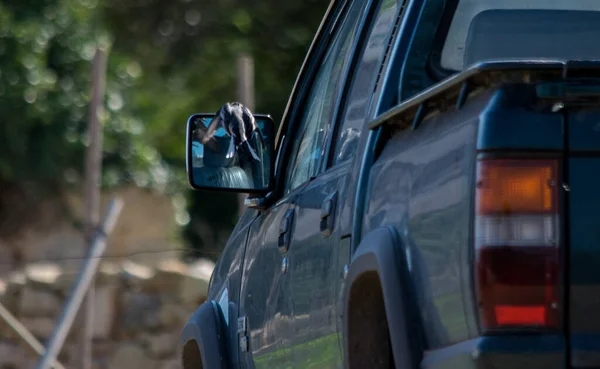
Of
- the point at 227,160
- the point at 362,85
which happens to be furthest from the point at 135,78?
the point at 362,85

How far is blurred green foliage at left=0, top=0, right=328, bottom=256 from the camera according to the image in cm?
1569

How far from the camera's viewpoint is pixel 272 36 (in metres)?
24.3

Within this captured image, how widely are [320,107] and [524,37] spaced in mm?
1046

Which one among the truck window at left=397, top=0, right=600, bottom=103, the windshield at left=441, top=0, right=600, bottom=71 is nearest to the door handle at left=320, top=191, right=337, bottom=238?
the truck window at left=397, top=0, right=600, bottom=103

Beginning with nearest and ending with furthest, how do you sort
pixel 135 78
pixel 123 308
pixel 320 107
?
pixel 320 107 → pixel 123 308 → pixel 135 78

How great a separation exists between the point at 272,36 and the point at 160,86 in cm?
214

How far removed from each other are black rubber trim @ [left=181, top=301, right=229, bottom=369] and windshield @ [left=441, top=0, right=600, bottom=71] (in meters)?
1.76

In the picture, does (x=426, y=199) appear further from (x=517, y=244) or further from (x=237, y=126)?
(x=237, y=126)

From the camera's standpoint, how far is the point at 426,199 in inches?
107

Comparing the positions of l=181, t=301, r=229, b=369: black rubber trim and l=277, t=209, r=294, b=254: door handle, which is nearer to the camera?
l=277, t=209, r=294, b=254: door handle

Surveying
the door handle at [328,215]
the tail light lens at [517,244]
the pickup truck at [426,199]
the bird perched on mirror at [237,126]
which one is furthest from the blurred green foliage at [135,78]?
the tail light lens at [517,244]

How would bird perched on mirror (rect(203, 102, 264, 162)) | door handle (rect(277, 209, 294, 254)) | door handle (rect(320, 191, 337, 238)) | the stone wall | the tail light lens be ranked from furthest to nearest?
the stone wall
bird perched on mirror (rect(203, 102, 264, 162))
door handle (rect(277, 209, 294, 254))
door handle (rect(320, 191, 337, 238))
the tail light lens

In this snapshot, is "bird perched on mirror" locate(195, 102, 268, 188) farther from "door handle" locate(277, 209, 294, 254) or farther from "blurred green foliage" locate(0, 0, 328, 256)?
"blurred green foliage" locate(0, 0, 328, 256)

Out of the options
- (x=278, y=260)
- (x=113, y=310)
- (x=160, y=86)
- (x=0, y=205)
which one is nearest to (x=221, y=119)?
(x=278, y=260)
